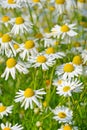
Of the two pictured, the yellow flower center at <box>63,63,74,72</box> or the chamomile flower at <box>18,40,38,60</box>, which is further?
the chamomile flower at <box>18,40,38,60</box>

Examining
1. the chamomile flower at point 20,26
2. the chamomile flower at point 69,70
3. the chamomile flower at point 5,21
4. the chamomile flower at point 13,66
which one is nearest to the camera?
the chamomile flower at point 69,70

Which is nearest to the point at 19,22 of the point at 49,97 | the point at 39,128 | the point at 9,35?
the point at 9,35

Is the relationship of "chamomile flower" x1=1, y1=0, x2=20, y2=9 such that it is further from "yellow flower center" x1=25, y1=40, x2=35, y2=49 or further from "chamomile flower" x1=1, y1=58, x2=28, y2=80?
"chamomile flower" x1=1, y1=58, x2=28, y2=80

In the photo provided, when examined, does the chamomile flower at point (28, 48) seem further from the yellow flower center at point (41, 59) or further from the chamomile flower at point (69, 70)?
the chamomile flower at point (69, 70)

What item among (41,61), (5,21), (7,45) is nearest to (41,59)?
(41,61)

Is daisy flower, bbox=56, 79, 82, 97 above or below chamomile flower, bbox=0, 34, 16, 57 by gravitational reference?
below

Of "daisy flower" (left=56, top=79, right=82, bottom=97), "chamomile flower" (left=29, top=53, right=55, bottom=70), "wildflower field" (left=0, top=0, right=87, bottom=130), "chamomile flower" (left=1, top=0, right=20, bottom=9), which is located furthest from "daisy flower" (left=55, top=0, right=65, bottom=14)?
"daisy flower" (left=56, top=79, right=82, bottom=97)

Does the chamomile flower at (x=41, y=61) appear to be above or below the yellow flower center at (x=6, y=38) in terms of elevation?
below

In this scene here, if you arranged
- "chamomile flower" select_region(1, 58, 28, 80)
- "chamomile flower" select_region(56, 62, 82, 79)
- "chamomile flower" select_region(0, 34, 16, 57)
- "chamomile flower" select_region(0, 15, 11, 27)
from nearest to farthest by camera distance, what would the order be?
"chamomile flower" select_region(56, 62, 82, 79) < "chamomile flower" select_region(1, 58, 28, 80) < "chamomile flower" select_region(0, 34, 16, 57) < "chamomile flower" select_region(0, 15, 11, 27)

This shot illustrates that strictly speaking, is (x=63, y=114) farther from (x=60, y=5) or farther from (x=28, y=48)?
(x=60, y=5)

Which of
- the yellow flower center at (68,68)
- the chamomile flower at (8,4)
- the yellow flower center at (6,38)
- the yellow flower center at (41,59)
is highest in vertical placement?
the chamomile flower at (8,4)

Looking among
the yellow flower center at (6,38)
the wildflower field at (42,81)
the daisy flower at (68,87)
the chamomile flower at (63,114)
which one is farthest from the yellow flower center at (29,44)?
the chamomile flower at (63,114)
